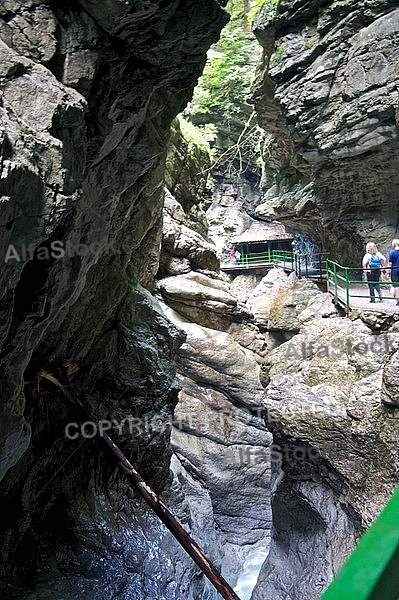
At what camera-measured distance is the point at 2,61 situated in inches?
115

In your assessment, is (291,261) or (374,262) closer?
(374,262)

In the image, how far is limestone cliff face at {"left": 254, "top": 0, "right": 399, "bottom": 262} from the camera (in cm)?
1169

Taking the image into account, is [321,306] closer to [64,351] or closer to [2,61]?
[64,351]

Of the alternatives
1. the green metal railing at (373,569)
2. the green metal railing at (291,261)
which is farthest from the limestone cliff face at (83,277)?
the green metal railing at (291,261)

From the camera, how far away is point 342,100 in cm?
1245

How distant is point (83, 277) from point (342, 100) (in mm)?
10967

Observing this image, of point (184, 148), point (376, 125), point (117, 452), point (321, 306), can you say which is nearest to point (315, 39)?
point (376, 125)

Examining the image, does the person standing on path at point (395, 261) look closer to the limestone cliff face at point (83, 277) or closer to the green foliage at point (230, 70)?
the limestone cliff face at point (83, 277)

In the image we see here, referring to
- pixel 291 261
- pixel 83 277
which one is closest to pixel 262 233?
pixel 291 261

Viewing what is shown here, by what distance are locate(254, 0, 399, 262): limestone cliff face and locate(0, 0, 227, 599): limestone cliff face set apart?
24.3 ft

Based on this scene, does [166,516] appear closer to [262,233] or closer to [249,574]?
[249,574]

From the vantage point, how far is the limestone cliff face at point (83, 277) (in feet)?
10.1

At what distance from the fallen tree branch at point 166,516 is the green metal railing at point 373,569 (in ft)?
11.0

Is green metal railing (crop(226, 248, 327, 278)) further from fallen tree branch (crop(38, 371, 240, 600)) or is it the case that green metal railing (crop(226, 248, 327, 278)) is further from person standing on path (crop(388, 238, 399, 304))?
fallen tree branch (crop(38, 371, 240, 600))
